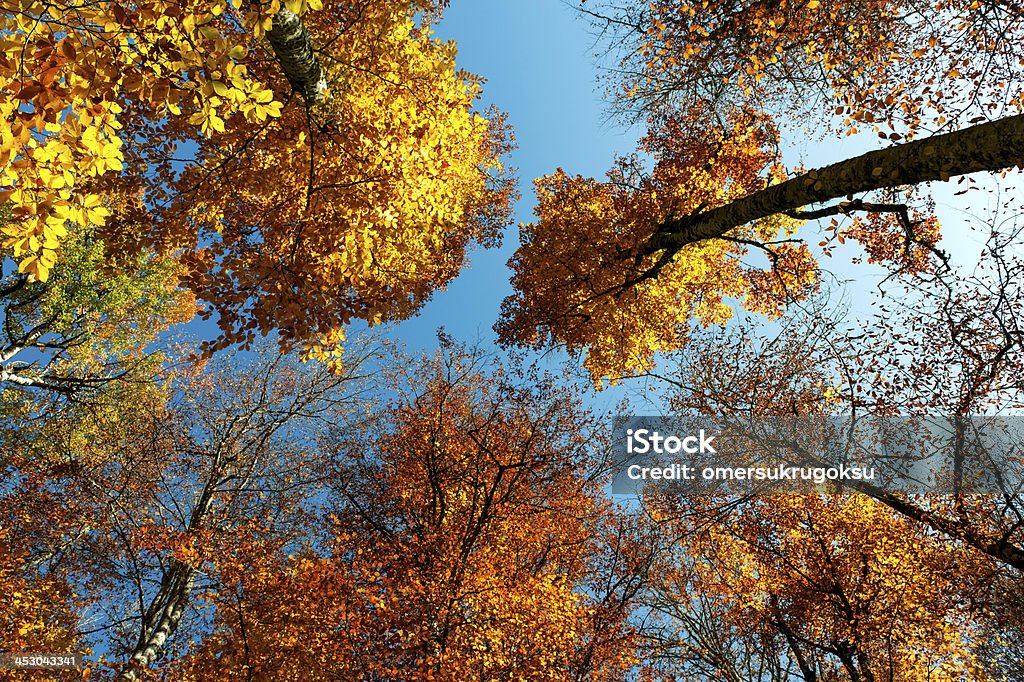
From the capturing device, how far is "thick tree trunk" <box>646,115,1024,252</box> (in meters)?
3.90

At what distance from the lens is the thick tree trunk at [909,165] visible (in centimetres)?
390

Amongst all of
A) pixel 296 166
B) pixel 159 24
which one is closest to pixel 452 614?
pixel 296 166

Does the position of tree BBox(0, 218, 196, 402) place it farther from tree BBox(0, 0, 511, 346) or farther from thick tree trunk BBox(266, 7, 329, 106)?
thick tree trunk BBox(266, 7, 329, 106)

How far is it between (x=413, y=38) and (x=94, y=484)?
44.8 ft

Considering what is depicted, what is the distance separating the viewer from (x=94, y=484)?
41.7 ft
